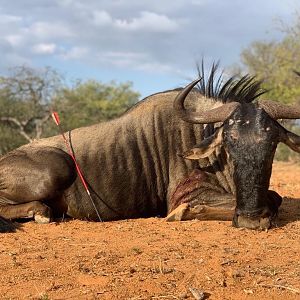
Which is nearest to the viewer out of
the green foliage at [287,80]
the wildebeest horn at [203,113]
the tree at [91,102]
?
the wildebeest horn at [203,113]

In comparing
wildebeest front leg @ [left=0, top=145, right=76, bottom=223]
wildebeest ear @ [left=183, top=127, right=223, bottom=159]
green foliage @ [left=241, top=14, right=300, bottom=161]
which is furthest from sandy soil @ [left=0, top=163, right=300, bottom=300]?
green foliage @ [left=241, top=14, right=300, bottom=161]

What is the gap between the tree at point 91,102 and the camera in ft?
94.6

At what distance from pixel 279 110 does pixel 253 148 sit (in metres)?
0.62

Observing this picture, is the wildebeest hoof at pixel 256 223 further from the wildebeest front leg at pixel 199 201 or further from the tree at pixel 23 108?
the tree at pixel 23 108

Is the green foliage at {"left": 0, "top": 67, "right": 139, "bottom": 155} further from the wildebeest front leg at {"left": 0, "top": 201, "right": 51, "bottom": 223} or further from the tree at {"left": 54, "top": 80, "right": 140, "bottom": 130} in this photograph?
the wildebeest front leg at {"left": 0, "top": 201, "right": 51, "bottom": 223}

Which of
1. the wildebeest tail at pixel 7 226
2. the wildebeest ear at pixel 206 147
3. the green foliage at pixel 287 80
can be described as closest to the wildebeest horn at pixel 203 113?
the wildebeest ear at pixel 206 147

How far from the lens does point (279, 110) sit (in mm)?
5457

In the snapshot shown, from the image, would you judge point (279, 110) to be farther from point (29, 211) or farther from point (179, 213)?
point (29, 211)

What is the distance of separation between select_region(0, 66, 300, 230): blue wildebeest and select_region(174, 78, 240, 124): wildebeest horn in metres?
0.01

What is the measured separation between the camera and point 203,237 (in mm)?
4898

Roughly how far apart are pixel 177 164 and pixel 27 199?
182cm

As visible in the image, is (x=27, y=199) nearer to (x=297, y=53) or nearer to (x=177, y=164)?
(x=177, y=164)

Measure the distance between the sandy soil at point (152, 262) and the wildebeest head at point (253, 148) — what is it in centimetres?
21

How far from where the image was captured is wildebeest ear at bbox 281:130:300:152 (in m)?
5.39
